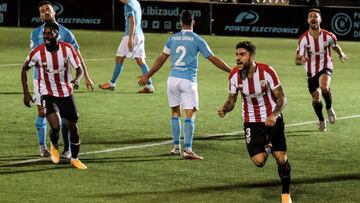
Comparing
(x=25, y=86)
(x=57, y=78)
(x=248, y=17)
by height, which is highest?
(x=248, y=17)

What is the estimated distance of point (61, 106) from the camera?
1377 centimetres

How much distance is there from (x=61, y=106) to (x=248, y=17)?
24.6 metres

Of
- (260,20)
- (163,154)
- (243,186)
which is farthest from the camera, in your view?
(260,20)

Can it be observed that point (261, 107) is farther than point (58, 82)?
No

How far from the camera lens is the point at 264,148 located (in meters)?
12.1

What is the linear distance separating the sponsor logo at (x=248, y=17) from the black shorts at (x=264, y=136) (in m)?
25.7

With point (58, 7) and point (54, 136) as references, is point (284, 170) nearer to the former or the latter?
point (54, 136)

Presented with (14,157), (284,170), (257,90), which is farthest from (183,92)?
(284,170)

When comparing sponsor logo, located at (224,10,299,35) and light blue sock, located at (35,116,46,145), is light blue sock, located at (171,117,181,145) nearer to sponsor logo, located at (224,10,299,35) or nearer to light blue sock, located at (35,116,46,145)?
light blue sock, located at (35,116,46,145)

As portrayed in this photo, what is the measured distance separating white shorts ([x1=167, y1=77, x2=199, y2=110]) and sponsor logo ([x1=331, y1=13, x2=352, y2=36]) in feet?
75.0

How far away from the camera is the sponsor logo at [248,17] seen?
123 feet

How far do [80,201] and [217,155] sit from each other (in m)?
3.80

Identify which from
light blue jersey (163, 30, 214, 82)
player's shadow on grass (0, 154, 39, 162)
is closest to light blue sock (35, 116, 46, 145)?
player's shadow on grass (0, 154, 39, 162)

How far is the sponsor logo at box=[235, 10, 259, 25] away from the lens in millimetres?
37562
